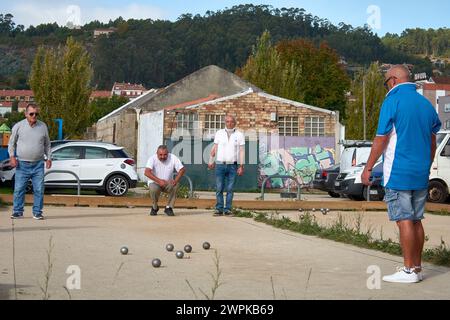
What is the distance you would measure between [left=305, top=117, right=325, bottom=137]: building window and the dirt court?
2713 cm

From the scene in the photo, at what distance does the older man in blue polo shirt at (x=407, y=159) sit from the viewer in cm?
796

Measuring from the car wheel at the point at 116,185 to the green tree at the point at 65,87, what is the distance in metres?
25.4

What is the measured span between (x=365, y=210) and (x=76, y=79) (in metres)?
33.4

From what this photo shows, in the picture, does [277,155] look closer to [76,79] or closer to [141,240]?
[76,79]

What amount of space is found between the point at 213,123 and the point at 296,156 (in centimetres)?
478

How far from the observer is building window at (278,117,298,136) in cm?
4175

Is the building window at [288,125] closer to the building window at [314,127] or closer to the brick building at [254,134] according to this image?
the brick building at [254,134]

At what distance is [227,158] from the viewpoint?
16188 mm

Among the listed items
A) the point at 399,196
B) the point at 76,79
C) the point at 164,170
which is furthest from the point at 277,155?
the point at 399,196

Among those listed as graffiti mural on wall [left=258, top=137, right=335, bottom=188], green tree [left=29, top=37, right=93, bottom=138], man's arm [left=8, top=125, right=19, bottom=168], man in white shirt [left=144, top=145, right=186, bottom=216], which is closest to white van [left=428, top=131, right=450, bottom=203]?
man in white shirt [left=144, top=145, right=186, bottom=216]

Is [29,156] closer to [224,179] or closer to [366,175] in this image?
[224,179]

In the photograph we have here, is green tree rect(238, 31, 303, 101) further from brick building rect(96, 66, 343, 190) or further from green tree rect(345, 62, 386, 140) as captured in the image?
brick building rect(96, 66, 343, 190)

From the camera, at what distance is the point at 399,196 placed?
8.00 m

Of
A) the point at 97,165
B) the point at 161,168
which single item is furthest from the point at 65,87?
the point at 161,168
